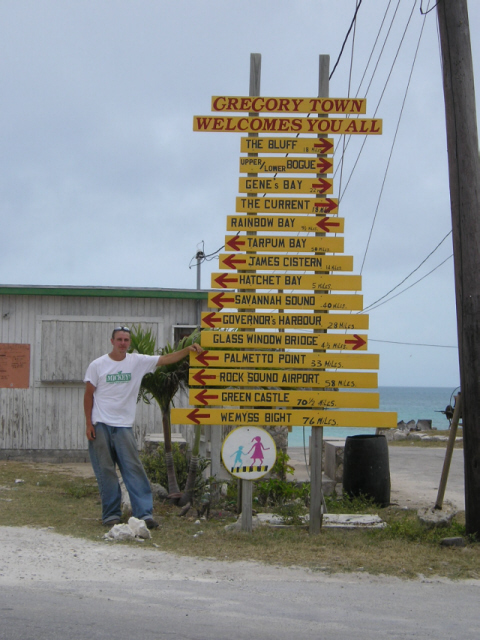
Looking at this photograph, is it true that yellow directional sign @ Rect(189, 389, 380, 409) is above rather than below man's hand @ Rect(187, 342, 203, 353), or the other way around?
below

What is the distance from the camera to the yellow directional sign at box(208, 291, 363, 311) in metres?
7.38

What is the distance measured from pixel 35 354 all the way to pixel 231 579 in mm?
8439

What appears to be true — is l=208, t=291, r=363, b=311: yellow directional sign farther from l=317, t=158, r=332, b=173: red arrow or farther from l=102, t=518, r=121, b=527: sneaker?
l=102, t=518, r=121, b=527: sneaker

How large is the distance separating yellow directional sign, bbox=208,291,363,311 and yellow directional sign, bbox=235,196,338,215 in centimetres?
89

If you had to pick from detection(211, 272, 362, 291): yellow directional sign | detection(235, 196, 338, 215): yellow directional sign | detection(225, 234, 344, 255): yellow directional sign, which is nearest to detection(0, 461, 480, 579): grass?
detection(211, 272, 362, 291): yellow directional sign

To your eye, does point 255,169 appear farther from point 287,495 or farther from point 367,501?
point 367,501

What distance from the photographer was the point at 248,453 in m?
7.21

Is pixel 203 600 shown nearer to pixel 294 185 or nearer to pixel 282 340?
pixel 282 340

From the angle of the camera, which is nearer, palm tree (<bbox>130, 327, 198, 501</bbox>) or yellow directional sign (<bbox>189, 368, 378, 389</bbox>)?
yellow directional sign (<bbox>189, 368, 378, 389</bbox>)

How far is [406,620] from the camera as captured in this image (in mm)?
4668

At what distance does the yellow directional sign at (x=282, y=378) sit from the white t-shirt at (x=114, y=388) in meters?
0.64

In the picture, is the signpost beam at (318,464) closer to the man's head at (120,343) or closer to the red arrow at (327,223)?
the red arrow at (327,223)

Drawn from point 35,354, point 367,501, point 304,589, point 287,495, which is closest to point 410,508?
point 367,501

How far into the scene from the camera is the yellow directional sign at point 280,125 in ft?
24.7
